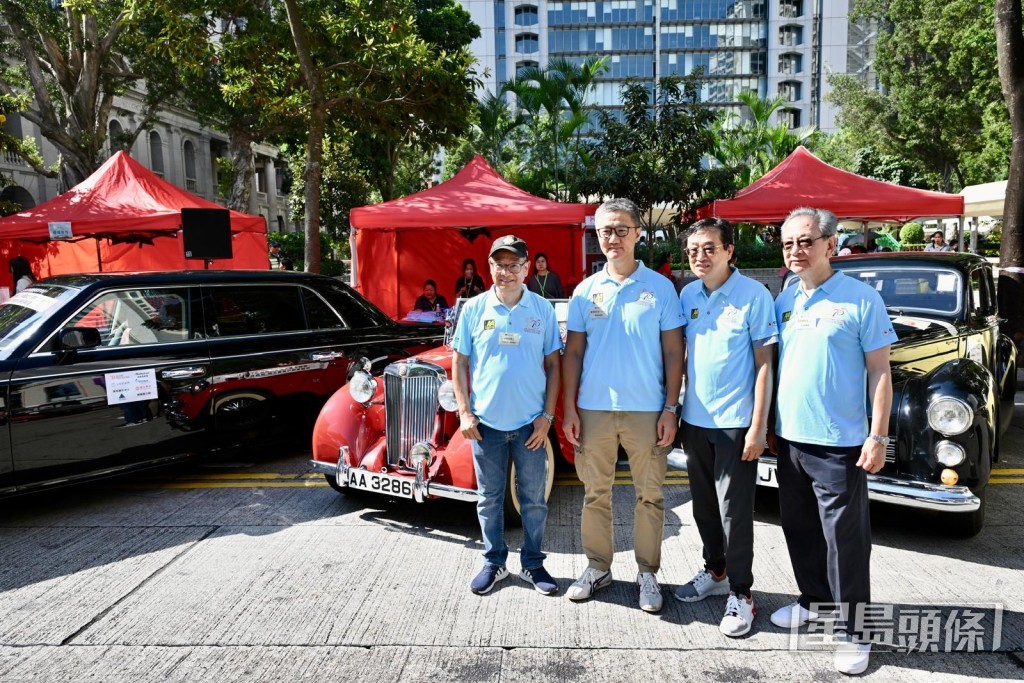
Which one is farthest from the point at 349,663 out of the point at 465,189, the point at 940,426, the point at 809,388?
the point at 465,189

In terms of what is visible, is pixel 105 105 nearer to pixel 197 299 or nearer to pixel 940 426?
pixel 197 299

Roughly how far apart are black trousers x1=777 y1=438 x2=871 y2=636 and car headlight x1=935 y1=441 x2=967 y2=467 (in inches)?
47.8

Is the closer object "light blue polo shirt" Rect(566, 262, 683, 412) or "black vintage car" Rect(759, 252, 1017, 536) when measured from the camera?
"light blue polo shirt" Rect(566, 262, 683, 412)

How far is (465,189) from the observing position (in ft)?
38.3

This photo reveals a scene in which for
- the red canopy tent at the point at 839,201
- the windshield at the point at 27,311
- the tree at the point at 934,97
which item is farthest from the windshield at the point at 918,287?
the tree at the point at 934,97

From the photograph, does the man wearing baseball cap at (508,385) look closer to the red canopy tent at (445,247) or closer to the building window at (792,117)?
the red canopy tent at (445,247)

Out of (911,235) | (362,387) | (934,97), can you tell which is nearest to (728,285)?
(362,387)

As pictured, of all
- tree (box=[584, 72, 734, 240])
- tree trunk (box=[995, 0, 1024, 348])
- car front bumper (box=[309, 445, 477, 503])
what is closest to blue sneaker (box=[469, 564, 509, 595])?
car front bumper (box=[309, 445, 477, 503])

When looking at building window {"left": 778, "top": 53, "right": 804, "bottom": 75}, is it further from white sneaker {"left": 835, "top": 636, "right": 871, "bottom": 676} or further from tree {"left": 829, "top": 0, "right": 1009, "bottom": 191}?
white sneaker {"left": 835, "top": 636, "right": 871, "bottom": 676}

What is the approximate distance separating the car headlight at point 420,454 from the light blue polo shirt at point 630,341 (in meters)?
1.42

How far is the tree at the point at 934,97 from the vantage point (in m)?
22.2

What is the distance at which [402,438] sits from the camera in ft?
15.6

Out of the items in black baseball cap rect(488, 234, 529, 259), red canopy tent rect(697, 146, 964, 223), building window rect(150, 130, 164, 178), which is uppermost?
building window rect(150, 130, 164, 178)

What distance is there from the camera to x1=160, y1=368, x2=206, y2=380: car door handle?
530 cm
